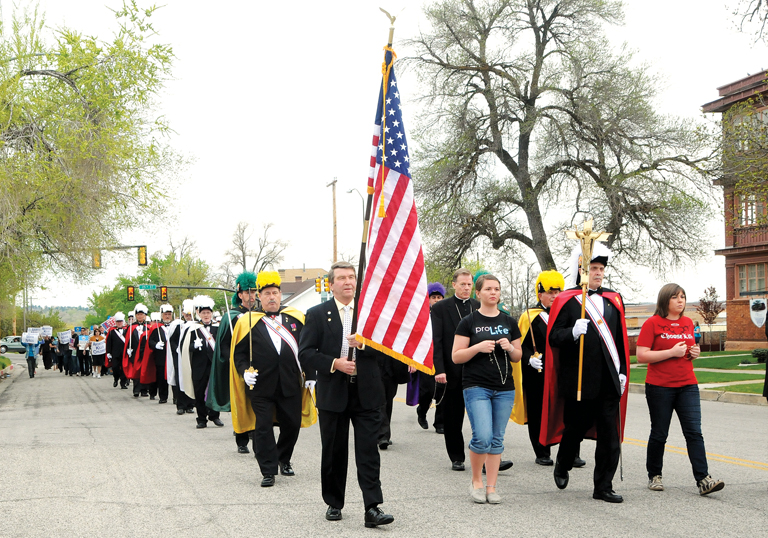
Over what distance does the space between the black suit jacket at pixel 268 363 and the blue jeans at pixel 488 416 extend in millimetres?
2012

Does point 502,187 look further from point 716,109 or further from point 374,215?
point 374,215

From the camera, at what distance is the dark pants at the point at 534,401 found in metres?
8.47

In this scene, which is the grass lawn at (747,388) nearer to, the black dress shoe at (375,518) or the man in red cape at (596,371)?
the man in red cape at (596,371)

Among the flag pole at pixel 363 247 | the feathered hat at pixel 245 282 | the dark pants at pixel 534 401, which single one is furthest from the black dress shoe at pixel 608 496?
the feathered hat at pixel 245 282

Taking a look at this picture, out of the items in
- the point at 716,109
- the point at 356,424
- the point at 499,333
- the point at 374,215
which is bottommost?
the point at 356,424

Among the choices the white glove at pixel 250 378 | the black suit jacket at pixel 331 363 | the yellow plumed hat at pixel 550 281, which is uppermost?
the yellow plumed hat at pixel 550 281

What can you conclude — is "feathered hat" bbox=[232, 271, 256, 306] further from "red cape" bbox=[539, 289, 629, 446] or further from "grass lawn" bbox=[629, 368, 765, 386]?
"grass lawn" bbox=[629, 368, 765, 386]

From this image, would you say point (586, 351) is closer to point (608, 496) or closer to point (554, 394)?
point (554, 394)

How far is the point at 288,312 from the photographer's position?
8188mm

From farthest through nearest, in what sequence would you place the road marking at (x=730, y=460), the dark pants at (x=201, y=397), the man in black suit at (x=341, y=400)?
the dark pants at (x=201, y=397) → the road marking at (x=730, y=460) → the man in black suit at (x=341, y=400)

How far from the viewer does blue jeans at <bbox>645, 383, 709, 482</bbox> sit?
21.3 ft

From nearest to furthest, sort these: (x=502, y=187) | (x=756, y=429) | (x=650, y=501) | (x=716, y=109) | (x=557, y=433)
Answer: (x=650, y=501) < (x=557, y=433) < (x=756, y=429) < (x=502, y=187) < (x=716, y=109)

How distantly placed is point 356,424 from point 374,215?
5.06ft

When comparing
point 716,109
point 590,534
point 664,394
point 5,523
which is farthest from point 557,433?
point 716,109
